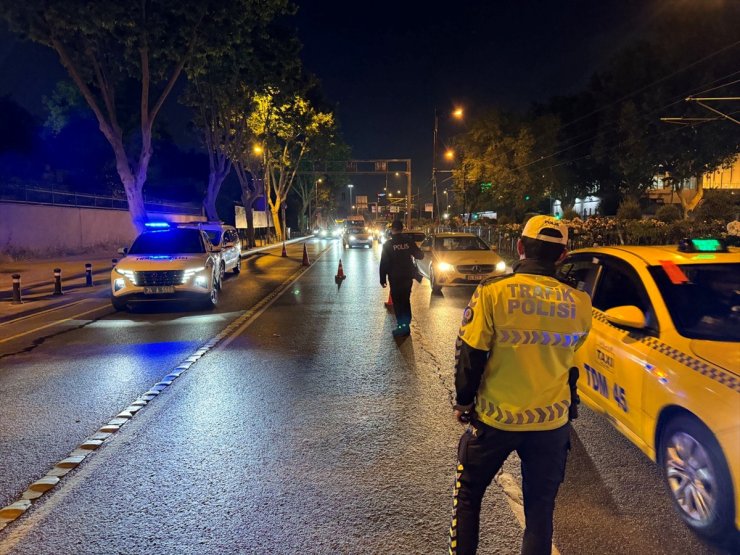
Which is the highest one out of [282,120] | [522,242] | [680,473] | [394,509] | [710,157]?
[282,120]

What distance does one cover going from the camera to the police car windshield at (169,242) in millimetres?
12180

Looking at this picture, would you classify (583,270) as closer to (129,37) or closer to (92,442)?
(92,442)

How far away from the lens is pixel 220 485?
151 inches

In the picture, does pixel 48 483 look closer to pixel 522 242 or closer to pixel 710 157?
pixel 522 242

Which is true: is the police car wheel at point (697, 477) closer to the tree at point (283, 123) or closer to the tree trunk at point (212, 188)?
the tree at point (283, 123)

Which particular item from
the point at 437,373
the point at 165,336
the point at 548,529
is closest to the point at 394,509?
the point at 548,529

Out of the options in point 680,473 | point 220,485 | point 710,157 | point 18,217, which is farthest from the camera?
point 710,157

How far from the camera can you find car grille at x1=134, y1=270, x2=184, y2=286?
10.9 meters

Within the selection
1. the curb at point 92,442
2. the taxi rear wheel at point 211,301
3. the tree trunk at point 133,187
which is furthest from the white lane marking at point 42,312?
the tree trunk at point 133,187

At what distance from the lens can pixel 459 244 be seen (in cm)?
1526

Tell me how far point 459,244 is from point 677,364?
39.4ft

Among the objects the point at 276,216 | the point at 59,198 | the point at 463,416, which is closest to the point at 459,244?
the point at 463,416

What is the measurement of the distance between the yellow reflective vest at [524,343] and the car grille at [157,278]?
9537 mm

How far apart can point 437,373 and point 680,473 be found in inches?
140
